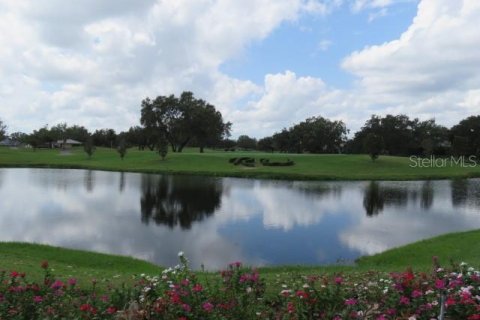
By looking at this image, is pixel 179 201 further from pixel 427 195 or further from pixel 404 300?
pixel 404 300

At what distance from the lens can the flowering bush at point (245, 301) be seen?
595 centimetres

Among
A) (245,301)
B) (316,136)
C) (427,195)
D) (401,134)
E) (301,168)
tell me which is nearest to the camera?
(245,301)

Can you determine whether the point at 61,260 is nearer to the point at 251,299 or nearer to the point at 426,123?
the point at 251,299

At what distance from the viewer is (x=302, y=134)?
126 m

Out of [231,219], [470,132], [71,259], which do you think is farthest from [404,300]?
[470,132]

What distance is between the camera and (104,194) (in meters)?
36.8

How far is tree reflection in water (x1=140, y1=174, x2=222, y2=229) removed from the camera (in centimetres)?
2650

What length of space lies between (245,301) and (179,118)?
3646 inches

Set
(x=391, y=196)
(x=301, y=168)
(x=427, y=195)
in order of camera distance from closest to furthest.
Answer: (x=391, y=196) → (x=427, y=195) → (x=301, y=168)

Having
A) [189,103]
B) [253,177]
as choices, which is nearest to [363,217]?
[253,177]

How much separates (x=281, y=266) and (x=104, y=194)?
24.2 meters

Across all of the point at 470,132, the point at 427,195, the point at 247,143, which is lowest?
the point at 427,195

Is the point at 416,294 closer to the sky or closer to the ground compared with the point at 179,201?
closer to the sky

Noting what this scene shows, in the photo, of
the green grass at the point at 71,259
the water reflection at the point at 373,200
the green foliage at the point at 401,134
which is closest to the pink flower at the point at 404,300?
the green grass at the point at 71,259
